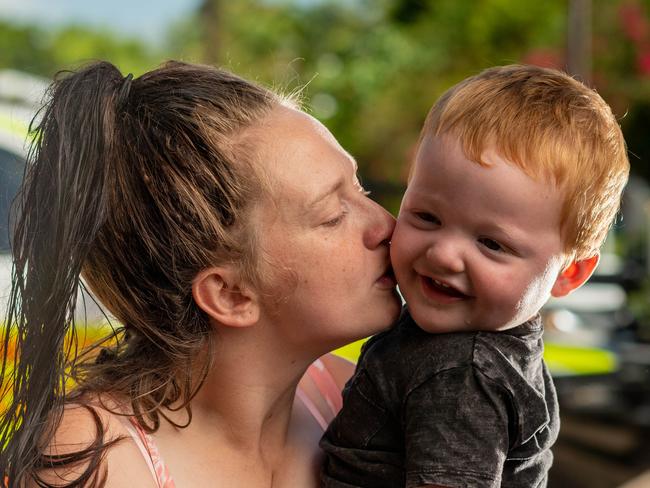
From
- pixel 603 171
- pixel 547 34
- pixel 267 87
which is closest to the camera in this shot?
pixel 603 171

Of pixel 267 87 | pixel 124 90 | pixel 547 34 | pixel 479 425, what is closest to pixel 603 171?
pixel 479 425

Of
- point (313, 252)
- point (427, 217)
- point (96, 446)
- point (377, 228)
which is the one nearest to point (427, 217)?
point (427, 217)

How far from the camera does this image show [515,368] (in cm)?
166

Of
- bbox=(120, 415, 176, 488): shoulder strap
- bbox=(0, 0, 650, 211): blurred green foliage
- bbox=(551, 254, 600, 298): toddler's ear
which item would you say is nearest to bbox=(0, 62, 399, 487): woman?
bbox=(120, 415, 176, 488): shoulder strap

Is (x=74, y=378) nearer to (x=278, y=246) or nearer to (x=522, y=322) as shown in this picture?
(x=278, y=246)

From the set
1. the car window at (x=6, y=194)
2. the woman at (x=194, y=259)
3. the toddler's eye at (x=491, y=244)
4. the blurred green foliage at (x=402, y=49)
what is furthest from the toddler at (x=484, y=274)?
the blurred green foliage at (x=402, y=49)

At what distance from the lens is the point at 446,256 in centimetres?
167

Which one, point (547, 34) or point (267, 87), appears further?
point (547, 34)

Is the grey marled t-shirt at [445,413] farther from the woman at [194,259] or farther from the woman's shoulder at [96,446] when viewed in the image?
the woman's shoulder at [96,446]

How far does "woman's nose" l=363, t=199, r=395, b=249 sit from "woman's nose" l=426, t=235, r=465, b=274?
127 millimetres

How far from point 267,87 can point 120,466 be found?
760 millimetres

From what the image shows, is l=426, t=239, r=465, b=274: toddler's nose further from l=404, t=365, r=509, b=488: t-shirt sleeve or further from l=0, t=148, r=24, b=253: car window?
l=0, t=148, r=24, b=253: car window

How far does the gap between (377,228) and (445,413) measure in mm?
368

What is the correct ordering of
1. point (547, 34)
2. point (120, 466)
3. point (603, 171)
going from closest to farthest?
point (120, 466) → point (603, 171) → point (547, 34)
